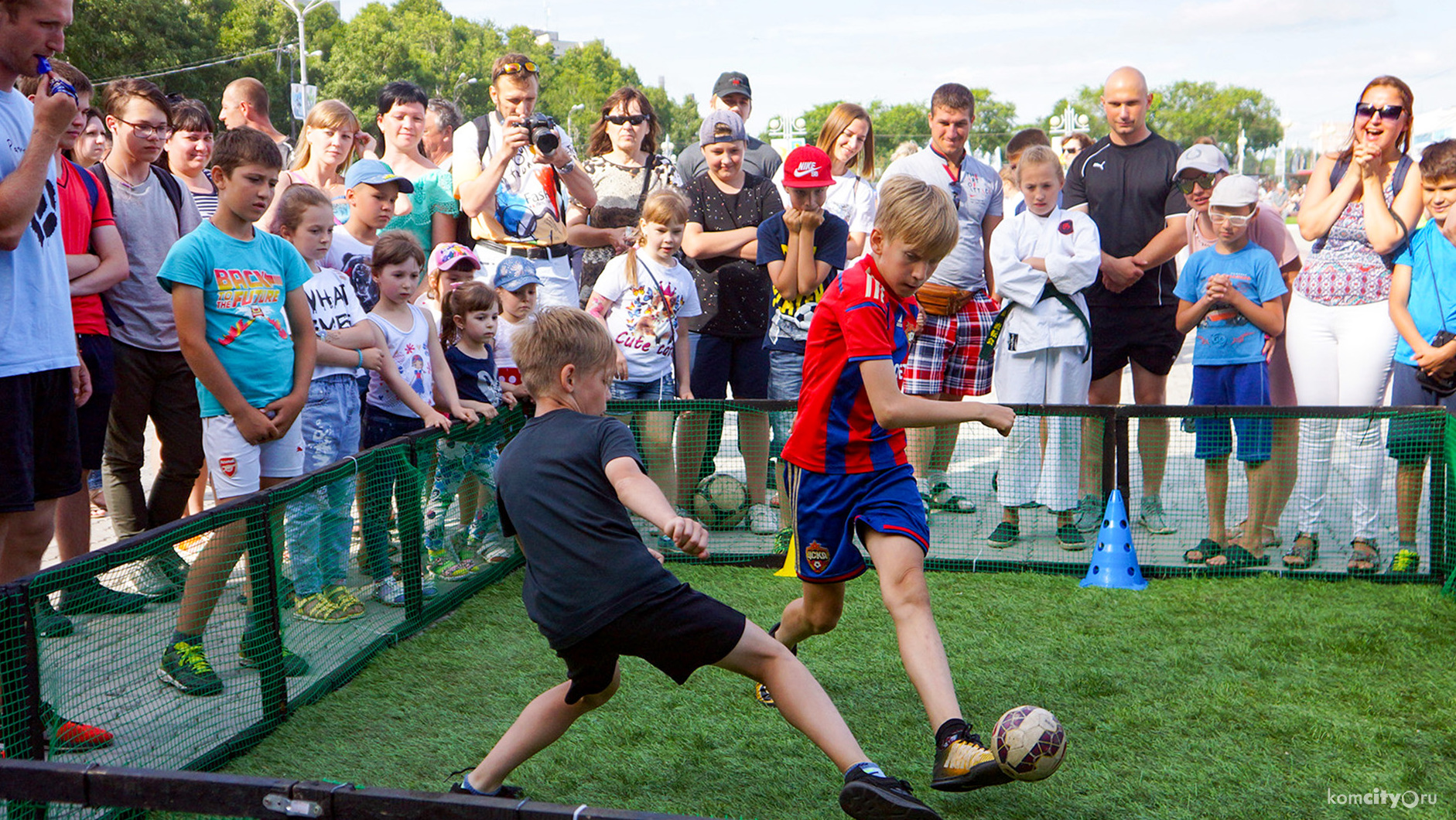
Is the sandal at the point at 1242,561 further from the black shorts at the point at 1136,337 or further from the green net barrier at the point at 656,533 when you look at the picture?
the black shorts at the point at 1136,337

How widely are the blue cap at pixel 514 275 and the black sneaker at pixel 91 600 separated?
8.98ft

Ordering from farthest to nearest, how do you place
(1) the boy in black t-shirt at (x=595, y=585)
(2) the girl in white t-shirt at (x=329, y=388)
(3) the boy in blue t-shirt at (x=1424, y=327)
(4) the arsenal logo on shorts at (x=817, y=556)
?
(3) the boy in blue t-shirt at (x=1424, y=327)
(2) the girl in white t-shirt at (x=329, y=388)
(4) the arsenal logo on shorts at (x=817, y=556)
(1) the boy in black t-shirt at (x=595, y=585)

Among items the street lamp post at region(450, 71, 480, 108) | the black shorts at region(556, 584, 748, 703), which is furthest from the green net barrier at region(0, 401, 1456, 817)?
the street lamp post at region(450, 71, 480, 108)

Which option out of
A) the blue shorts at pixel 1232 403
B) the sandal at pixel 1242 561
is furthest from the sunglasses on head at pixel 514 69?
the sandal at pixel 1242 561

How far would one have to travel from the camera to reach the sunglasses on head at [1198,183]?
6.36m

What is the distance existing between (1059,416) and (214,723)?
3.98 meters

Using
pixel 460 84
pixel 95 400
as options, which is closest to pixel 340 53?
pixel 460 84

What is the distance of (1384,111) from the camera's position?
18.5ft

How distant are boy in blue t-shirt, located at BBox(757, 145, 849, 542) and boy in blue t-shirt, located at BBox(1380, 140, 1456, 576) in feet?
8.92

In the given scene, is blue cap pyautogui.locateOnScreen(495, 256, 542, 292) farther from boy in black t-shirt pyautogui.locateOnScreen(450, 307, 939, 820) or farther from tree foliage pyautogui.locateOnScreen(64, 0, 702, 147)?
tree foliage pyautogui.locateOnScreen(64, 0, 702, 147)

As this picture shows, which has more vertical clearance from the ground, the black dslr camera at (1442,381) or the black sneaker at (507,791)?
the black dslr camera at (1442,381)

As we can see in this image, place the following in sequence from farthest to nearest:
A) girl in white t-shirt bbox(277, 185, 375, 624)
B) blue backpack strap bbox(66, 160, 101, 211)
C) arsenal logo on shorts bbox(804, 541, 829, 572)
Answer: blue backpack strap bbox(66, 160, 101, 211)
girl in white t-shirt bbox(277, 185, 375, 624)
arsenal logo on shorts bbox(804, 541, 829, 572)

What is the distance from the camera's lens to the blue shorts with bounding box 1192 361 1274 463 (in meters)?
5.54

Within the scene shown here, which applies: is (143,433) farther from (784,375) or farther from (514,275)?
(784,375)
